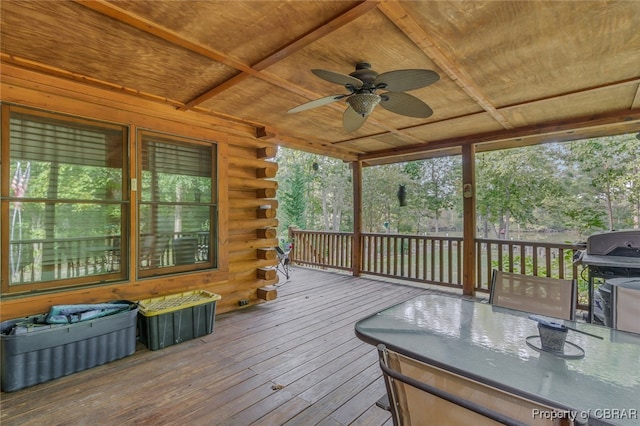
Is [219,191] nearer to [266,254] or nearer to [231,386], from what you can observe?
[266,254]

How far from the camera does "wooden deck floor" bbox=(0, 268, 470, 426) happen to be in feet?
6.01

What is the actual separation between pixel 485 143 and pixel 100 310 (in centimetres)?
537

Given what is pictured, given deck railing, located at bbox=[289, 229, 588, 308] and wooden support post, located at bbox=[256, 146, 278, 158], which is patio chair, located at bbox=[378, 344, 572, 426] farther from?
deck railing, located at bbox=[289, 229, 588, 308]

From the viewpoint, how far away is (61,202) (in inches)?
102

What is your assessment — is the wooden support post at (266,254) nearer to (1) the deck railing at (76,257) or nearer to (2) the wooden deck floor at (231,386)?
(2) the wooden deck floor at (231,386)

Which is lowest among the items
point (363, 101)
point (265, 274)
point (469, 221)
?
point (265, 274)

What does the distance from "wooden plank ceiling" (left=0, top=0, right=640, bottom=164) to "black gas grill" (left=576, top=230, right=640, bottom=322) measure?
1.43 meters

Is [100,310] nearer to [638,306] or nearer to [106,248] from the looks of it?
[106,248]

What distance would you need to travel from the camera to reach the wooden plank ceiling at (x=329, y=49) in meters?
1.69

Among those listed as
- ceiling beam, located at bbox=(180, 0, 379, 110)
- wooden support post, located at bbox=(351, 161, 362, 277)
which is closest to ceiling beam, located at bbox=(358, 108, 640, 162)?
wooden support post, located at bbox=(351, 161, 362, 277)

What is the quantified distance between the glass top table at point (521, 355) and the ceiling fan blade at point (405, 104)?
1.54 m

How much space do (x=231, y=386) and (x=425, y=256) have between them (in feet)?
13.3

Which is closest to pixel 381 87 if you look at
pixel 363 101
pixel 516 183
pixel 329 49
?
pixel 363 101

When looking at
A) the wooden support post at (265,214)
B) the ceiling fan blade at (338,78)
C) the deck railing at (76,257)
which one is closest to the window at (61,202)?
the deck railing at (76,257)
